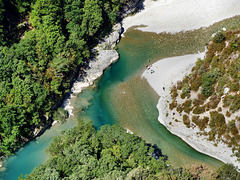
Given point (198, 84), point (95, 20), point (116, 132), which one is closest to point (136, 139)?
point (116, 132)

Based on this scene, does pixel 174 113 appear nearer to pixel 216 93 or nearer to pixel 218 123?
pixel 218 123

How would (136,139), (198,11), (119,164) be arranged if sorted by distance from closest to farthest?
1. (119,164)
2. (136,139)
3. (198,11)

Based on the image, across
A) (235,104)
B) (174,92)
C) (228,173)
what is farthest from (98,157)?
(235,104)

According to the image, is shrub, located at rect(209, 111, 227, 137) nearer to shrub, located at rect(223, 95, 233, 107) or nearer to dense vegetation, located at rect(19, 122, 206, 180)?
shrub, located at rect(223, 95, 233, 107)

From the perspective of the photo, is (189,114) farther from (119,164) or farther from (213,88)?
(119,164)

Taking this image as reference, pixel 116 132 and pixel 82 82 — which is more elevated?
pixel 82 82

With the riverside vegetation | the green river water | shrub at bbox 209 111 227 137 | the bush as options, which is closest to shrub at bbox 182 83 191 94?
the green river water
